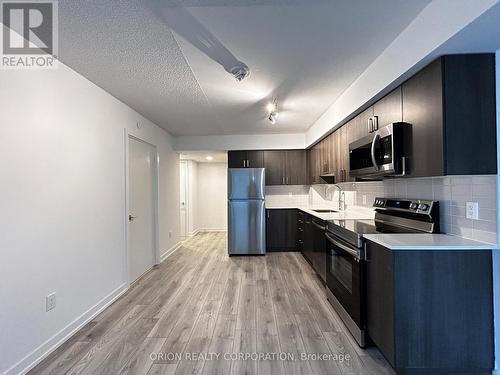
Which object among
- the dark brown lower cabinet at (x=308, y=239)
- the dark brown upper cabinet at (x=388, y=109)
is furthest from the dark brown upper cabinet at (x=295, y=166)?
the dark brown upper cabinet at (x=388, y=109)

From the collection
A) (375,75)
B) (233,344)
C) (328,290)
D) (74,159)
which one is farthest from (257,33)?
(328,290)

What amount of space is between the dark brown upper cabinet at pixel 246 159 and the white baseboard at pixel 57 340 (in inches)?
123

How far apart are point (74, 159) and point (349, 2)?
253 cm

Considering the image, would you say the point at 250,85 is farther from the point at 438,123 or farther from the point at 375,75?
the point at 438,123

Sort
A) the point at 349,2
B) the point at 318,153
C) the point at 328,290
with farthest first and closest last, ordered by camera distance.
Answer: the point at 318,153 → the point at 328,290 → the point at 349,2

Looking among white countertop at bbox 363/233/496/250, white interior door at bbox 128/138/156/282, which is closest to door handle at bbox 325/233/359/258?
white countertop at bbox 363/233/496/250

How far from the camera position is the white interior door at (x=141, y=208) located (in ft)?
11.7

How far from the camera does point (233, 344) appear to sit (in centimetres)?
210

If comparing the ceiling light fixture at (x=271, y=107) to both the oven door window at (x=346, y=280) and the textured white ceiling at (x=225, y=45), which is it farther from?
the oven door window at (x=346, y=280)

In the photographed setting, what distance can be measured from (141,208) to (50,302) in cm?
192

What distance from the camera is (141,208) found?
12.7 feet

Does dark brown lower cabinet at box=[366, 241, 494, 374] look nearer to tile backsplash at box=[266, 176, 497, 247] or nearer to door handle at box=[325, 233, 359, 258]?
tile backsplash at box=[266, 176, 497, 247]

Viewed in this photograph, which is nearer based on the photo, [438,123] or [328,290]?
[438,123]

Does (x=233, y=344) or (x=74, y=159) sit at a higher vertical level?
(x=74, y=159)
